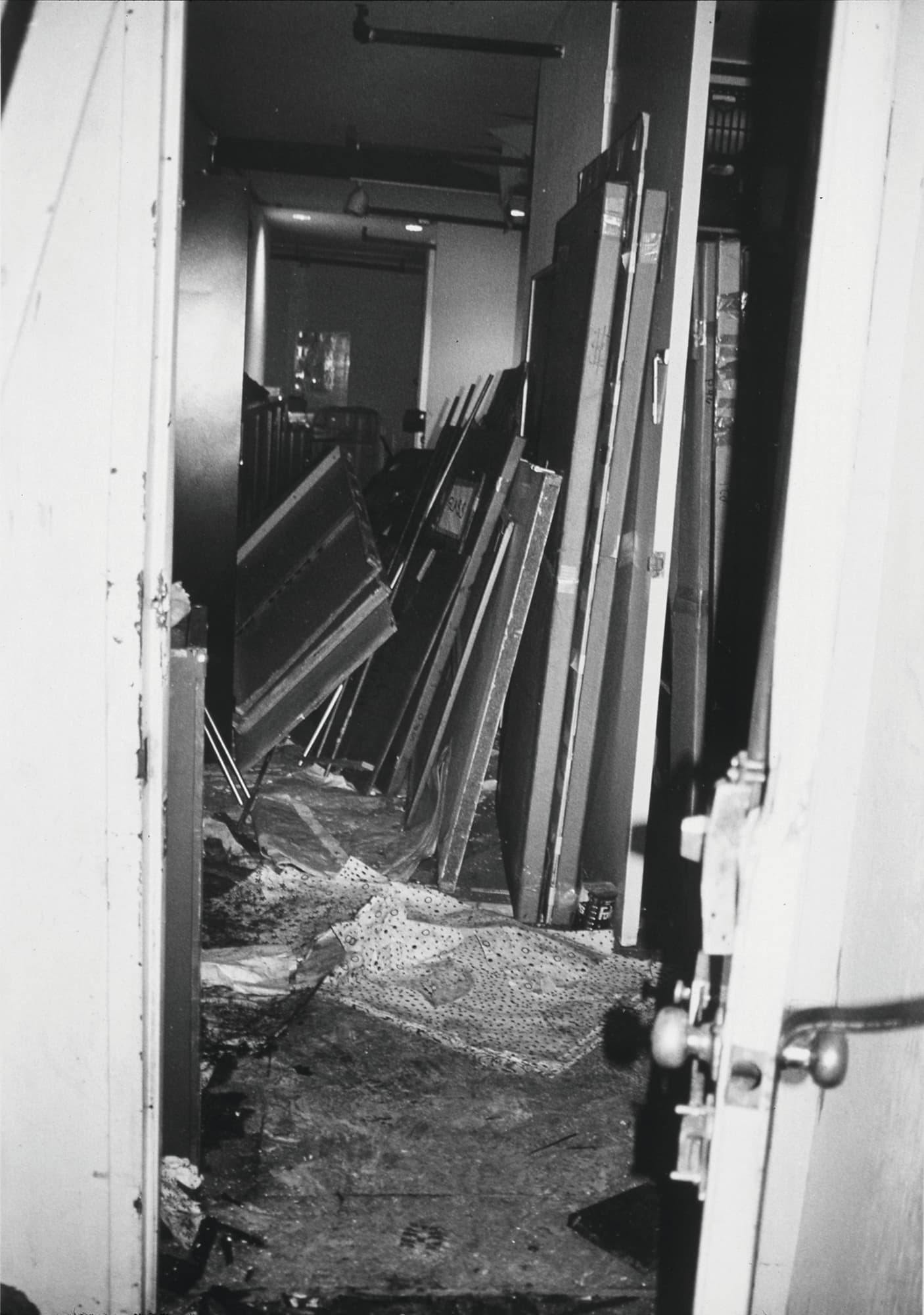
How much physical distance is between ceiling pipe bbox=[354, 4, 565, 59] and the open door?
15.4ft

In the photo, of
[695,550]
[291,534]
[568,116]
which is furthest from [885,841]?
[568,116]

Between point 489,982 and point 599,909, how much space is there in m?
0.47

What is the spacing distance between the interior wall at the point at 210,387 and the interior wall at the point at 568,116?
1466 mm

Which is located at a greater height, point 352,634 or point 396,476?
point 396,476

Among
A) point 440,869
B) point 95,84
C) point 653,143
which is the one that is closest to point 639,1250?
point 440,869

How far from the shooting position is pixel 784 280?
3309 millimetres

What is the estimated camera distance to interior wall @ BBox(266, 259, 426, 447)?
14.0 meters

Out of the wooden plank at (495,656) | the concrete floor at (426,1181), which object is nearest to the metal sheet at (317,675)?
the wooden plank at (495,656)

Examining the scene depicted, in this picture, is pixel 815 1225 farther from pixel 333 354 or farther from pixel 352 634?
pixel 333 354

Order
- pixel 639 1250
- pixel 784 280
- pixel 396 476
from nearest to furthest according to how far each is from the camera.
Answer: pixel 639 1250
pixel 784 280
pixel 396 476

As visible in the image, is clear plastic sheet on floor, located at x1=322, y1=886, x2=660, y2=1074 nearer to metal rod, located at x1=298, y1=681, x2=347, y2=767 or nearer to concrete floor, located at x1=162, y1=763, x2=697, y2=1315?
concrete floor, located at x1=162, y1=763, x2=697, y2=1315

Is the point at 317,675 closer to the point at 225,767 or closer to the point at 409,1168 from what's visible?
the point at 225,767

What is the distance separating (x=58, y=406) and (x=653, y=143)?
2.24 metres

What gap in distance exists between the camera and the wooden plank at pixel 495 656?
9.22ft
